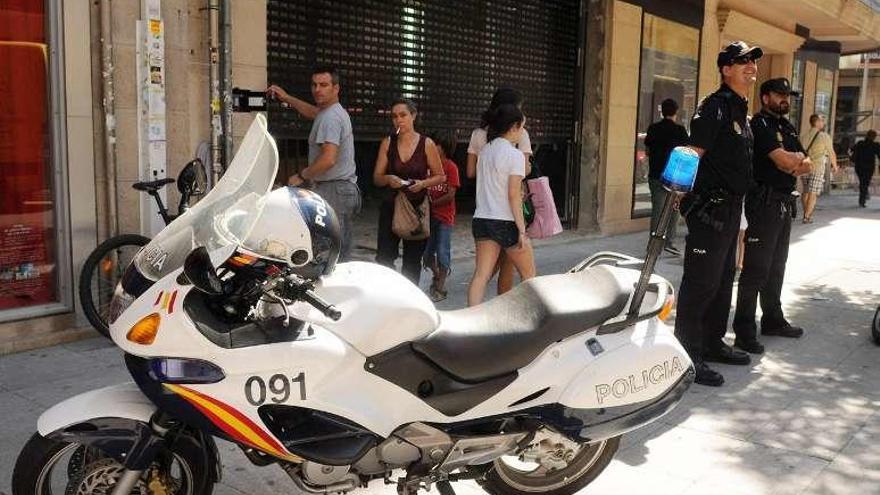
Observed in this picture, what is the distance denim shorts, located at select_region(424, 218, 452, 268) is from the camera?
23.6 feet

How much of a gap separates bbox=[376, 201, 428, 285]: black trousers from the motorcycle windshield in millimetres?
3832

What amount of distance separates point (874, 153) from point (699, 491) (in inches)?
707

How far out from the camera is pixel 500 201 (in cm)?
555

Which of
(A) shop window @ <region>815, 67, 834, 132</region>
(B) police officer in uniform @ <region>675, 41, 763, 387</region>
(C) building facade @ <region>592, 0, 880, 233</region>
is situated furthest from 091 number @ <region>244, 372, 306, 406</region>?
(A) shop window @ <region>815, 67, 834, 132</region>

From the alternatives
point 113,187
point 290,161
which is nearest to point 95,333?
point 113,187

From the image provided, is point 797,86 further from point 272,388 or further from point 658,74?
point 272,388

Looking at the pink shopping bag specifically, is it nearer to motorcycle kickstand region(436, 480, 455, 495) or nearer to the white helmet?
motorcycle kickstand region(436, 480, 455, 495)

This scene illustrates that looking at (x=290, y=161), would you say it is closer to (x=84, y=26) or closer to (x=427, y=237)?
(x=427, y=237)

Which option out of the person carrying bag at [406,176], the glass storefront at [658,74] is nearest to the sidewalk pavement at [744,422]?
the person carrying bag at [406,176]

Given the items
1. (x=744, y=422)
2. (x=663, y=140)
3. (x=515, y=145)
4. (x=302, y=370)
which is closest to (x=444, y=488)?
(x=302, y=370)

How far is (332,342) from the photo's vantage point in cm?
275

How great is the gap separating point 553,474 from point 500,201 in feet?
7.96

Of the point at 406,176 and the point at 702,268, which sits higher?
the point at 406,176

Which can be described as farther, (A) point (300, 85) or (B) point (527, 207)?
(A) point (300, 85)
